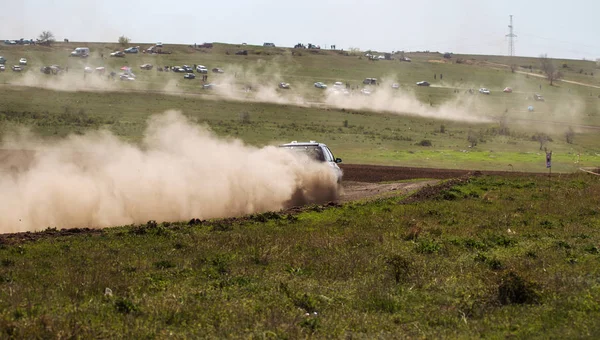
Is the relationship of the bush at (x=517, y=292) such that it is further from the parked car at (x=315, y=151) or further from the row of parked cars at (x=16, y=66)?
the row of parked cars at (x=16, y=66)

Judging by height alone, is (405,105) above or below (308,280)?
below

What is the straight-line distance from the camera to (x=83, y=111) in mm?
64625

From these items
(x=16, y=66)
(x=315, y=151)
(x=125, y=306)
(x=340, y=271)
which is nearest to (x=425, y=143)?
(x=315, y=151)

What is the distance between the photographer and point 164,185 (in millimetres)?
22672

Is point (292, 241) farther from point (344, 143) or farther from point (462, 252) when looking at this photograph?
point (344, 143)

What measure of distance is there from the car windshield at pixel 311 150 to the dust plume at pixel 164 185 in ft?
1.15

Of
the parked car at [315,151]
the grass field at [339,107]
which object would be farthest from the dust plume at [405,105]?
the parked car at [315,151]

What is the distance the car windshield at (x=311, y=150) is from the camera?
27203 millimetres

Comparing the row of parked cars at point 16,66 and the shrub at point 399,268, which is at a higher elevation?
the row of parked cars at point 16,66

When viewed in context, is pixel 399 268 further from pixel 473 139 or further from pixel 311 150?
pixel 473 139

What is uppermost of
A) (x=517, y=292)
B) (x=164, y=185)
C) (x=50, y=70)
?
(x=50, y=70)

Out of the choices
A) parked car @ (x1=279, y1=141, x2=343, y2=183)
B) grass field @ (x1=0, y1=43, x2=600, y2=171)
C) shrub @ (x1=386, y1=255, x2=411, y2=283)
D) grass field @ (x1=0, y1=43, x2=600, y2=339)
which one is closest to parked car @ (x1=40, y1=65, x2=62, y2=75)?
grass field @ (x1=0, y1=43, x2=600, y2=171)

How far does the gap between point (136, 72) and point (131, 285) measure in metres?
94.7

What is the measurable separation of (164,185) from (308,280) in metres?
10.7
